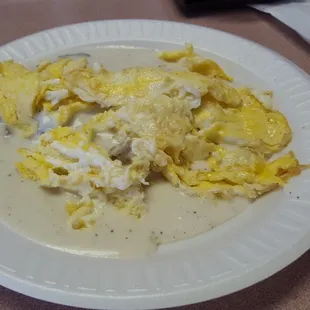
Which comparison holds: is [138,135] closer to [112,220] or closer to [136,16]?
[112,220]

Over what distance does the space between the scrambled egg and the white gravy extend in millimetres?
18

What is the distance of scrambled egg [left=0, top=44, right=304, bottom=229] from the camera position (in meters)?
0.86

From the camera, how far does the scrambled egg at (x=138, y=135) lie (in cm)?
86

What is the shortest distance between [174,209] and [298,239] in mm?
208

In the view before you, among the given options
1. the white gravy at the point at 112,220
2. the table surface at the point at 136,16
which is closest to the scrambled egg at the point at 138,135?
the white gravy at the point at 112,220

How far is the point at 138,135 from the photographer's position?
90 cm

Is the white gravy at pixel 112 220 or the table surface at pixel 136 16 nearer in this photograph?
the white gravy at pixel 112 220

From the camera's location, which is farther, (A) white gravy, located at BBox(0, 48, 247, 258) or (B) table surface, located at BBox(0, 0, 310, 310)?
(B) table surface, located at BBox(0, 0, 310, 310)

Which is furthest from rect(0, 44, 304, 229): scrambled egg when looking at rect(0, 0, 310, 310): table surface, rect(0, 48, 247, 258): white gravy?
rect(0, 0, 310, 310): table surface

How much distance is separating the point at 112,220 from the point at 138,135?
17 cm

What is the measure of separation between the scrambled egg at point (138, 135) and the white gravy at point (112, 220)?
0.02m

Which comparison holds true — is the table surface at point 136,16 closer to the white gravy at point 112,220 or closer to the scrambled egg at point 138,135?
the scrambled egg at point 138,135

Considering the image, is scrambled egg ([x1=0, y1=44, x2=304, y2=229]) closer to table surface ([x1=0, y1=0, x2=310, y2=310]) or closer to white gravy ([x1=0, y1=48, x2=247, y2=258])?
white gravy ([x1=0, y1=48, x2=247, y2=258])

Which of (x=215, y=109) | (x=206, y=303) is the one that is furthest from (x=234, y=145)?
(x=206, y=303)
